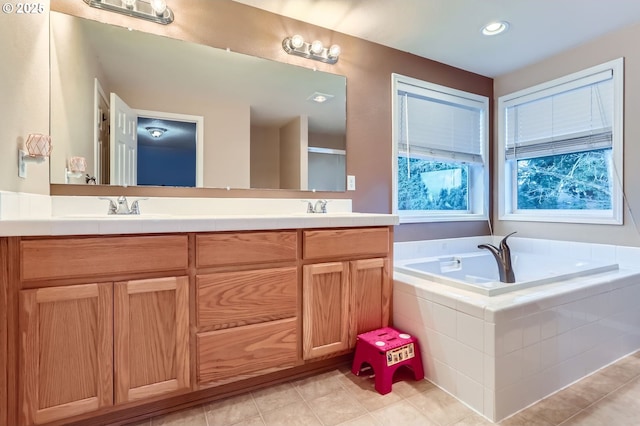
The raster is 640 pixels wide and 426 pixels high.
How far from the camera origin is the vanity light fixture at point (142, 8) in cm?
169

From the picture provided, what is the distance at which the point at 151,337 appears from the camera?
1.34 metres

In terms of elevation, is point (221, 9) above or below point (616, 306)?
above

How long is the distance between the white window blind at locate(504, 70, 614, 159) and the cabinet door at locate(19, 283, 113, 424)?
10.5 ft

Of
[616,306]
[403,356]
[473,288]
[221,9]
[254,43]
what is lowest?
[403,356]

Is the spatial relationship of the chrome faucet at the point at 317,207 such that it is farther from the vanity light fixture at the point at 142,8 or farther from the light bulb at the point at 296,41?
the vanity light fixture at the point at 142,8

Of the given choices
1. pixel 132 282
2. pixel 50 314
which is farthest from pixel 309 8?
pixel 50 314

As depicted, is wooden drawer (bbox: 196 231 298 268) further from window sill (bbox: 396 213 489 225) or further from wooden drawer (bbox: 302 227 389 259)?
window sill (bbox: 396 213 489 225)

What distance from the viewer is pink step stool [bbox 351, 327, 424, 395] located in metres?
1.61

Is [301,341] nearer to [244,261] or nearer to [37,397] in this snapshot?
[244,261]

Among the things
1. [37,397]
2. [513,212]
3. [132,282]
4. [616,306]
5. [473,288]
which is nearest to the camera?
[37,397]

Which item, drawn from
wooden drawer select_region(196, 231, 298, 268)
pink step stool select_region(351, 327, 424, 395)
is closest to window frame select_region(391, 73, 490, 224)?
pink step stool select_region(351, 327, 424, 395)

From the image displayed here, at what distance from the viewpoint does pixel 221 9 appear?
195cm

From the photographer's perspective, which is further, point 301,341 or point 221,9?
point 221,9

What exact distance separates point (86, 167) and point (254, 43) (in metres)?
1.22
